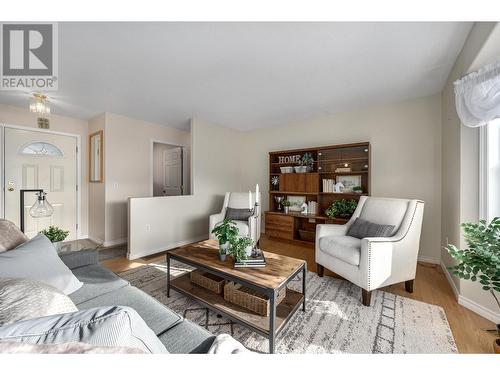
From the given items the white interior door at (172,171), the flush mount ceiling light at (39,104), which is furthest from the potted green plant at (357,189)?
the flush mount ceiling light at (39,104)

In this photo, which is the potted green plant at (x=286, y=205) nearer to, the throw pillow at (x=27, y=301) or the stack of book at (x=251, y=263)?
the stack of book at (x=251, y=263)

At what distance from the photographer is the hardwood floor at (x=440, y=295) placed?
136 centimetres

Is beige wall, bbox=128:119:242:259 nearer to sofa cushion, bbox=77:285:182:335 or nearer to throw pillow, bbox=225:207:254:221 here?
throw pillow, bbox=225:207:254:221

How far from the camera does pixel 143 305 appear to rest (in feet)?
3.55

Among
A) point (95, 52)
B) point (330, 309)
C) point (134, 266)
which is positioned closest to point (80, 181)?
point (134, 266)

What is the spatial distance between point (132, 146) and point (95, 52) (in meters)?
2.16

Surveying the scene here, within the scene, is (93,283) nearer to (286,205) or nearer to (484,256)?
(484,256)

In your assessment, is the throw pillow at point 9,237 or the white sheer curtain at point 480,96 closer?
the throw pillow at point 9,237

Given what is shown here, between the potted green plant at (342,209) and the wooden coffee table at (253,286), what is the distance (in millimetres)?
1806

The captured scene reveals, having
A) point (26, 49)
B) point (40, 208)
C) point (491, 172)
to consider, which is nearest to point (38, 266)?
point (40, 208)

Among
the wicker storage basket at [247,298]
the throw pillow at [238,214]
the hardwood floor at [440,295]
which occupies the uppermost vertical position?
the throw pillow at [238,214]

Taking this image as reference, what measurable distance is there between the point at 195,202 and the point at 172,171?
4.89 ft

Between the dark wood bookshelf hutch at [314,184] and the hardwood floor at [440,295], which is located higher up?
the dark wood bookshelf hutch at [314,184]

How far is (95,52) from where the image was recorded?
1783mm
